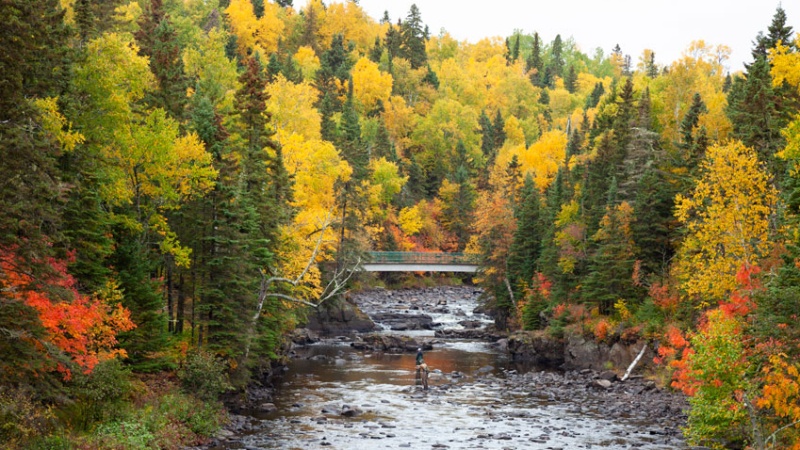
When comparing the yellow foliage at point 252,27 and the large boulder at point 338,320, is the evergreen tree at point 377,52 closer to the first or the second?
the yellow foliage at point 252,27

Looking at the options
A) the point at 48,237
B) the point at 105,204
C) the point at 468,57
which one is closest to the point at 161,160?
the point at 105,204

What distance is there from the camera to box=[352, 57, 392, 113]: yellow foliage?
113m

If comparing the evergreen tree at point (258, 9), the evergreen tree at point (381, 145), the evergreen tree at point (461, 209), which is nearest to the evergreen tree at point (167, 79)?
the evergreen tree at point (381, 145)

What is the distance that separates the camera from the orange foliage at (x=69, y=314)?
2016 centimetres

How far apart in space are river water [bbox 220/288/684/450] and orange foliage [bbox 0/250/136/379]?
6478 mm

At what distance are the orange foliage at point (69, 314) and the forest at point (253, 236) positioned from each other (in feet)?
0.35

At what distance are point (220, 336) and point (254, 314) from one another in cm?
340

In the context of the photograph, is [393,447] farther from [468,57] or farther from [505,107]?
[468,57]

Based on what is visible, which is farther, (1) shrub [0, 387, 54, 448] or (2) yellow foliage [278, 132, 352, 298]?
(2) yellow foliage [278, 132, 352, 298]

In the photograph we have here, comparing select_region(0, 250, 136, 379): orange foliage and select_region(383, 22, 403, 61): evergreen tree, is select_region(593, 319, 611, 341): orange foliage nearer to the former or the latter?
select_region(0, 250, 136, 379): orange foliage

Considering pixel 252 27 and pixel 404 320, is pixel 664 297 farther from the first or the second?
pixel 252 27

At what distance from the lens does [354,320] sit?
6469 cm

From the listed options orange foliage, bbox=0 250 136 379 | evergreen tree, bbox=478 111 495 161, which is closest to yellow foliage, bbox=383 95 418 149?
evergreen tree, bbox=478 111 495 161

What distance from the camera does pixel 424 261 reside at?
79.1 m
